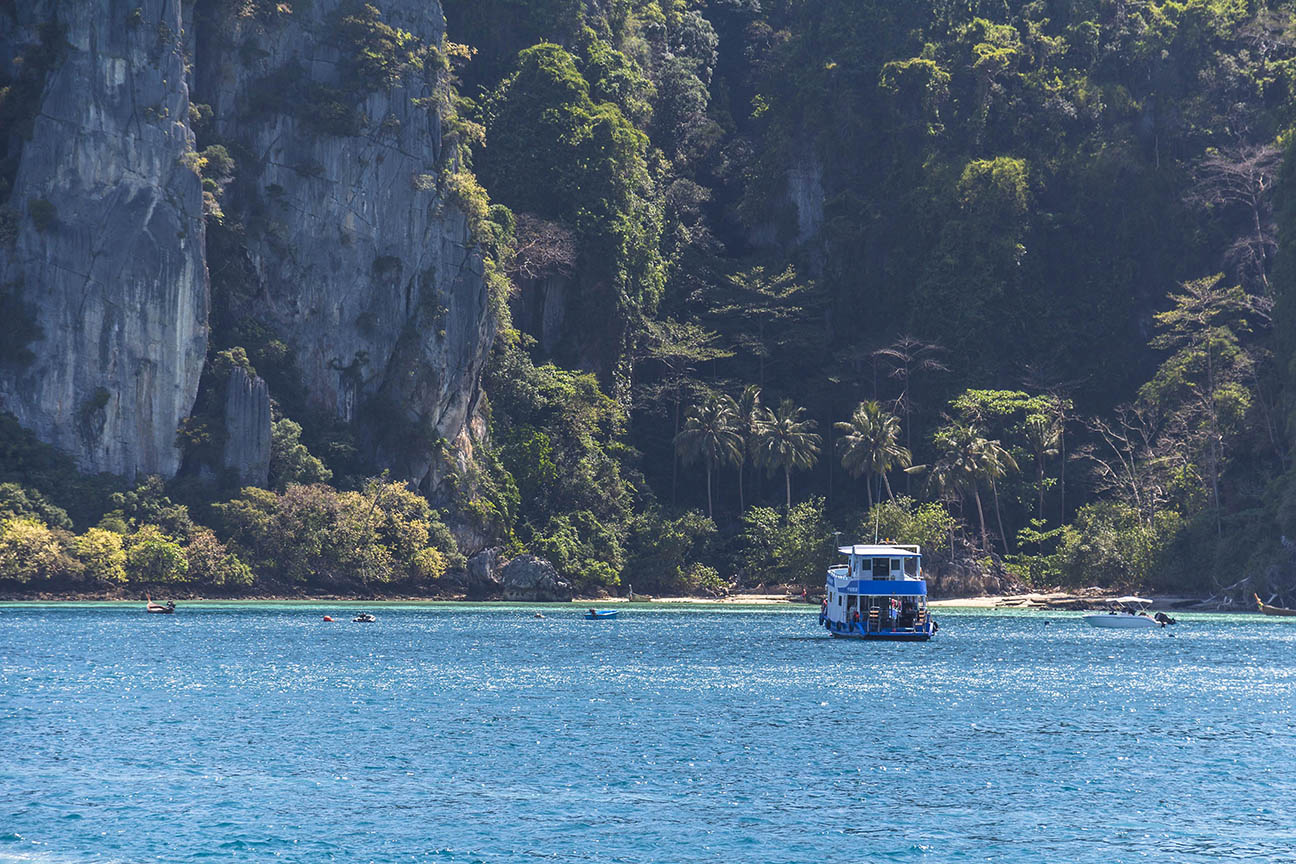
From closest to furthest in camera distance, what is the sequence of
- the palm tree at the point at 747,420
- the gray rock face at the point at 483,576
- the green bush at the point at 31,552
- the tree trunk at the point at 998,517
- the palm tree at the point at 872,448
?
the green bush at the point at 31,552 < the gray rock face at the point at 483,576 < the tree trunk at the point at 998,517 < the palm tree at the point at 872,448 < the palm tree at the point at 747,420

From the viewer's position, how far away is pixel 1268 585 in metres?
76.4

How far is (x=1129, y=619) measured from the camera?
70312 mm

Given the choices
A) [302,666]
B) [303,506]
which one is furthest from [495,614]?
[302,666]

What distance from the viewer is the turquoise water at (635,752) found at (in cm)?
2345

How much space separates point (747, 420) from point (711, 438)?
10.0 ft

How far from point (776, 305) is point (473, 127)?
2346 centimetres

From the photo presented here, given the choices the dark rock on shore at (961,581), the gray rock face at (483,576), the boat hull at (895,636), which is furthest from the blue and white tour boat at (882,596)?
the gray rock face at (483,576)

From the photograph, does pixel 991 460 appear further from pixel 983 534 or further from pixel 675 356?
pixel 675 356

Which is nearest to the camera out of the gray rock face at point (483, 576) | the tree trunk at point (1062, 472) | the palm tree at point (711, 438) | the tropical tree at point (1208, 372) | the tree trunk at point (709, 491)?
the tropical tree at point (1208, 372)

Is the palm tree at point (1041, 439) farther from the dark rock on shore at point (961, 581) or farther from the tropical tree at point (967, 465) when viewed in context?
the dark rock on shore at point (961, 581)

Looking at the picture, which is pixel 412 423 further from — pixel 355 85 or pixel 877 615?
pixel 877 615

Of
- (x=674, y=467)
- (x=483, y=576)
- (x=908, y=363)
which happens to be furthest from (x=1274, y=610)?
(x=483, y=576)

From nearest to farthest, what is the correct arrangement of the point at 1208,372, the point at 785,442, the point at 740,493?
the point at 1208,372 → the point at 785,442 → the point at 740,493

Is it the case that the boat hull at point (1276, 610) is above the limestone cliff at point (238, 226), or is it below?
below
